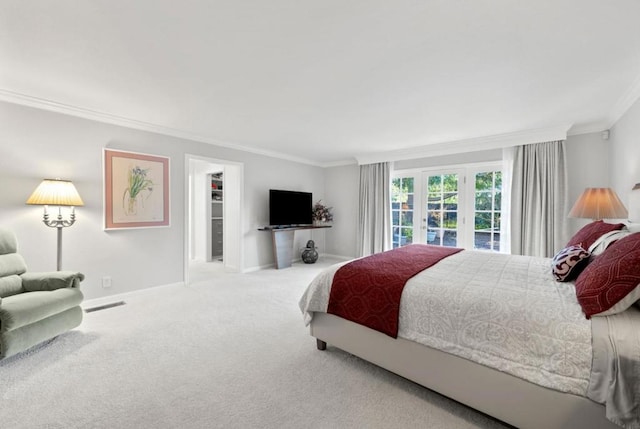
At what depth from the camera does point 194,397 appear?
1.71 m

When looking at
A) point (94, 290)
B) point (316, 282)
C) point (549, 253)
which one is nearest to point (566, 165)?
point (549, 253)

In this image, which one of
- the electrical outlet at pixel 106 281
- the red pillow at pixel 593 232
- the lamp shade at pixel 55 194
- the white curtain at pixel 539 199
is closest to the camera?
the red pillow at pixel 593 232

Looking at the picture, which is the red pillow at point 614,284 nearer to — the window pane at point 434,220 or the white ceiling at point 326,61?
the white ceiling at point 326,61

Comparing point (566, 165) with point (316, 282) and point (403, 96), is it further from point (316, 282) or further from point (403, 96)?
point (316, 282)

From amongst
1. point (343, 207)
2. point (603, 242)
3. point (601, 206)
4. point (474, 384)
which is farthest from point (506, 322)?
point (343, 207)

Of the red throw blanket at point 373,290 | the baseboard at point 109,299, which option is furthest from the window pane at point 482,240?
the baseboard at point 109,299

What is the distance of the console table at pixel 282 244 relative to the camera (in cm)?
514

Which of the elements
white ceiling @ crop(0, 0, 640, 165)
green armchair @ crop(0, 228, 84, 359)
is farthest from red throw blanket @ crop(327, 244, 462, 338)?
green armchair @ crop(0, 228, 84, 359)

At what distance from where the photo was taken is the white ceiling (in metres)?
1.55

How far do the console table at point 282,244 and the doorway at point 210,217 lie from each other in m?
0.66

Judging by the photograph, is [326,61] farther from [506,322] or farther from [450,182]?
[450,182]

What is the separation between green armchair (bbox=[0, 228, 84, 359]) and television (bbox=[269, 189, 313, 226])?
3.11 meters

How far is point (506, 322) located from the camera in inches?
56.3

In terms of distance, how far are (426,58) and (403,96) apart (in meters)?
0.68
